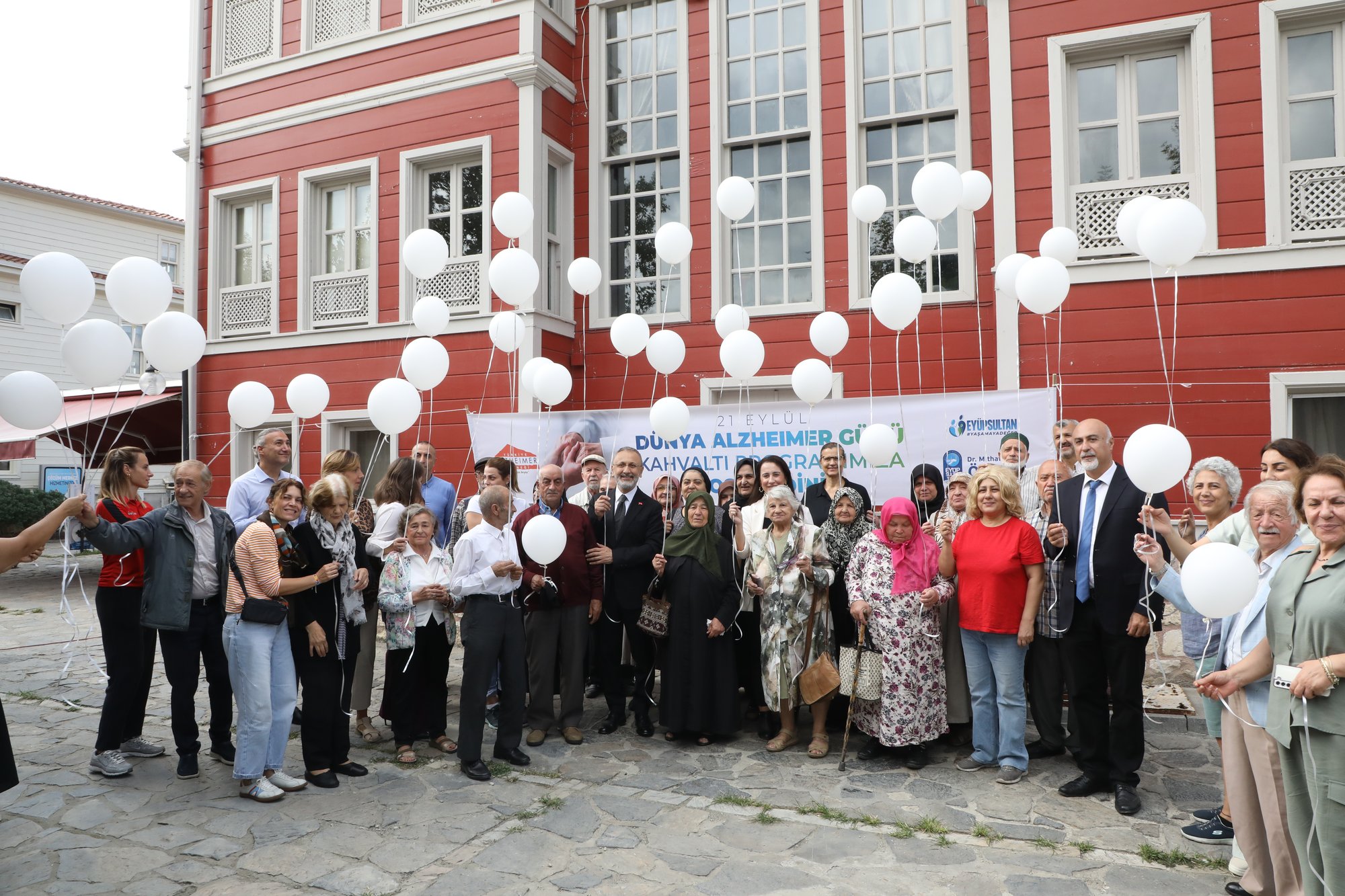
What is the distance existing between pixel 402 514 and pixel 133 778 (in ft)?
6.78

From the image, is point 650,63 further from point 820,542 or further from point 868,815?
point 868,815

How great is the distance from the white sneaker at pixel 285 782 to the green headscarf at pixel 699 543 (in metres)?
2.53

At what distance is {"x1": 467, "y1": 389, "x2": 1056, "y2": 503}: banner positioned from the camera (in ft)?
21.7

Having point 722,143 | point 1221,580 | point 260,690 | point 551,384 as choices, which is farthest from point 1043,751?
point 722,143

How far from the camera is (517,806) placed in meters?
4.34

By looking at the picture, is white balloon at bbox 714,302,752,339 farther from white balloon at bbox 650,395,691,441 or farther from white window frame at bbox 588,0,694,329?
white window frame at bbox 588,0,694,329

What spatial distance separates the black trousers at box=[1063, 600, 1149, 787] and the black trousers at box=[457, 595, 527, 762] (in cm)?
317

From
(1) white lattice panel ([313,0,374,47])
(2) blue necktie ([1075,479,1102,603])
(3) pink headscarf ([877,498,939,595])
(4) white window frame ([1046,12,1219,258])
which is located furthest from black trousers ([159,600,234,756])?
(1) white lattice panel ([313,0,374,47])

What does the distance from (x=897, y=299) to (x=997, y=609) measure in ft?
7.25

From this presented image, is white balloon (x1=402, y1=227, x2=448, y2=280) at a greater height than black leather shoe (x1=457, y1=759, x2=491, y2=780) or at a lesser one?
greater

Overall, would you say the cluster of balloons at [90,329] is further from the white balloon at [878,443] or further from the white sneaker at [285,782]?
the white balloon at [878,443]

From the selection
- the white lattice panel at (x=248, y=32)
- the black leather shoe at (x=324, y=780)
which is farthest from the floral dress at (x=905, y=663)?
the white lattice panel at (x=248, y=32)

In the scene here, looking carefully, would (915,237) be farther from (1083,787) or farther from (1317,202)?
(1317,202)

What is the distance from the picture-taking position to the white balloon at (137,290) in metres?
4.43
